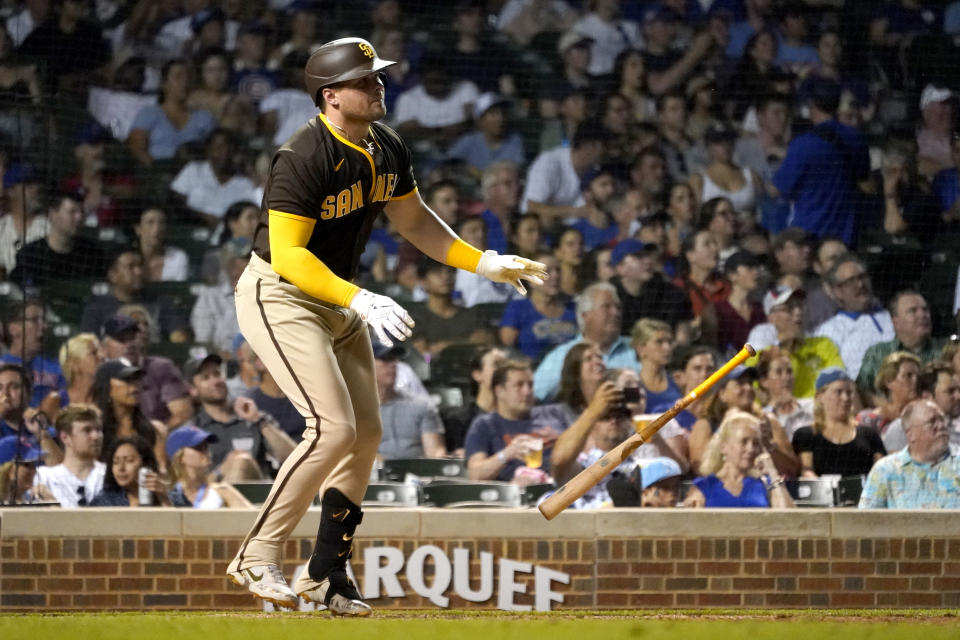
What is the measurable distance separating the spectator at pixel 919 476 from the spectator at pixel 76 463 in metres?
3.93

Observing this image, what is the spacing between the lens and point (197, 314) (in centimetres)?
837

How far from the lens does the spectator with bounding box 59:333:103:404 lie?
7695mm

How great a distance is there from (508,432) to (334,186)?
10.7 feet

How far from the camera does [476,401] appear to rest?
308 inches

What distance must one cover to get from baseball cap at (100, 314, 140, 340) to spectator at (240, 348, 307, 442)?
2.19 ft

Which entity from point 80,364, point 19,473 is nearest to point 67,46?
point 80,364

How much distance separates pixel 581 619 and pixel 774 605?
1875 mm

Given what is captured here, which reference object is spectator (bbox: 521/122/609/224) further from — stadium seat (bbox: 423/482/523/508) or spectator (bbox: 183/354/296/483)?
stadium seat (bbox: 423/482/523/508)

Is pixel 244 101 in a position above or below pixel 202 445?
above

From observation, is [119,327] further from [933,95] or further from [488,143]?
[933,95]

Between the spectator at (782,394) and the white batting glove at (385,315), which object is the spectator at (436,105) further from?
the white batting glove at (385,315)

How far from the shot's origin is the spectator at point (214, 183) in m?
9.02

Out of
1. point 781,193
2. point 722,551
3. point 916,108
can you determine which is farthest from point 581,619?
point 916,108

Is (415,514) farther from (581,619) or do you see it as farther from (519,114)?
(519,114)
